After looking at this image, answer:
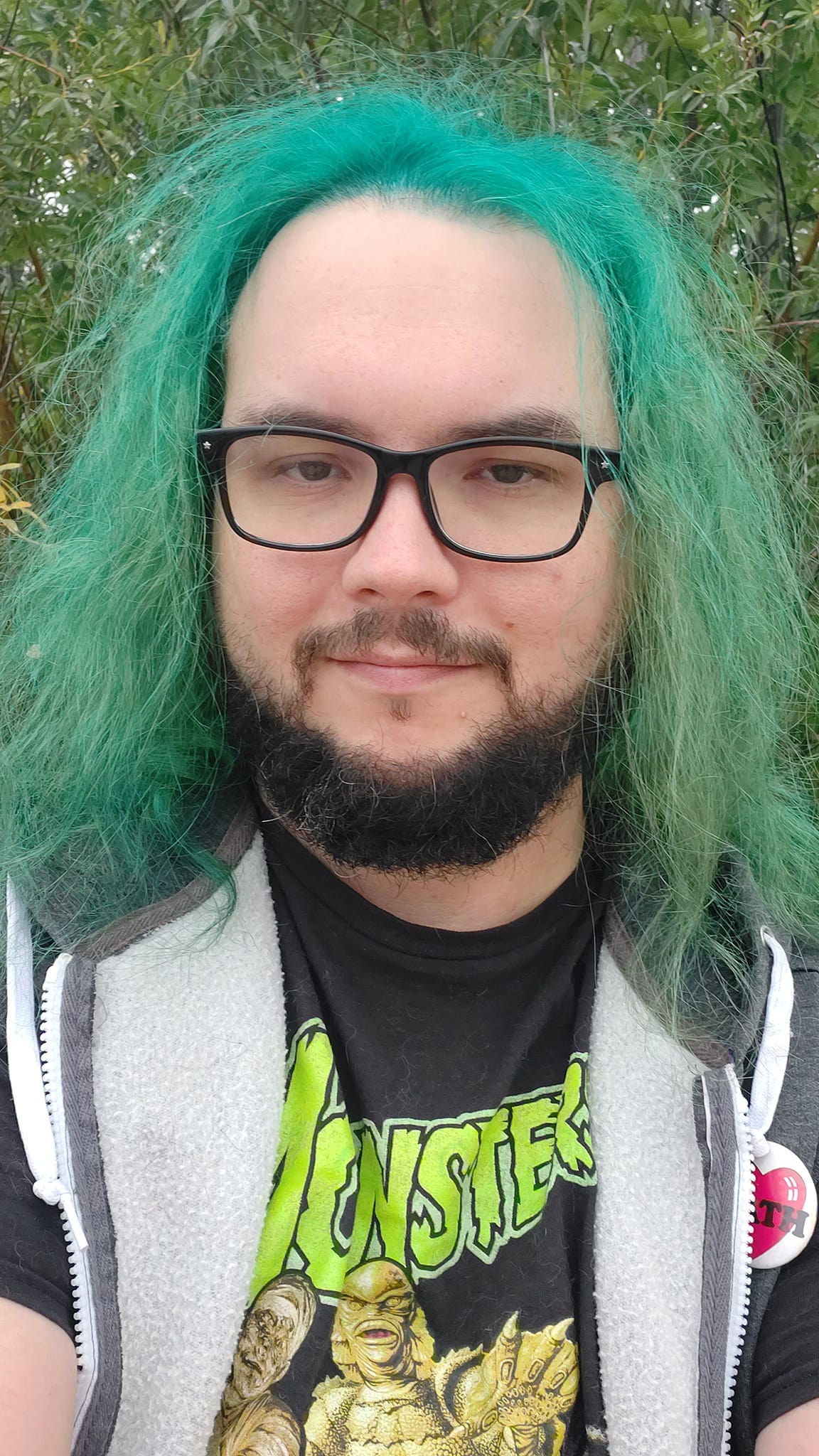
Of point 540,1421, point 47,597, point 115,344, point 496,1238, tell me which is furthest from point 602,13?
point 540,1421

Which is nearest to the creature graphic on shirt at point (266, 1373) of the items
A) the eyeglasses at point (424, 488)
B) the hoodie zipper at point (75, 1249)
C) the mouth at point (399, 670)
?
the hoodie zipper at point (75, 1249)

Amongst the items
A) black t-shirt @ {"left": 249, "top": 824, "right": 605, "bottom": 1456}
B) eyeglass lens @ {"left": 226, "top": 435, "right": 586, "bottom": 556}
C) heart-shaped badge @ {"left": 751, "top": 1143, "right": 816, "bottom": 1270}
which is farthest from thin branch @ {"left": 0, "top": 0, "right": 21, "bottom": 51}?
heart-shaped badge @ {"left": 751, "top": 1143, "right": 816, "bottom": 1270}

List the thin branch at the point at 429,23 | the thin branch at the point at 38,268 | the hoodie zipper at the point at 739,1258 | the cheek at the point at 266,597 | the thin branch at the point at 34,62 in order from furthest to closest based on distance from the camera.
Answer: the thin branch at the point at 38,268 → the thin branch at the point at 429,23 → the thin branch at the point at 34,62 → the cheek at the point at 266,597 → the hoodie zipper at the point at 739,1258

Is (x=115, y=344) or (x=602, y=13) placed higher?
(x=602, y=13)

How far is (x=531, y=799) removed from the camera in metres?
1.51

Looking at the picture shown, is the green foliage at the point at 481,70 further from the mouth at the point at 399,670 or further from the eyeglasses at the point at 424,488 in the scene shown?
the mouth at the point at 399,670

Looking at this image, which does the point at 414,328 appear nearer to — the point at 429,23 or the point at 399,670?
Answer: the point at 399,670

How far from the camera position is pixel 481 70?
1.88 meters

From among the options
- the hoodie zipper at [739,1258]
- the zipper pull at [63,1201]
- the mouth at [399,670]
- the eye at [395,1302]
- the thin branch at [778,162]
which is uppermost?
the thin branch at [778,162]

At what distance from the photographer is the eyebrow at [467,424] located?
139 cm

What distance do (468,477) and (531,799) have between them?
39 centimetres

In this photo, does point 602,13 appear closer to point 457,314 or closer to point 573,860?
point 457,314

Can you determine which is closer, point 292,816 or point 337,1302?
point 337,1302

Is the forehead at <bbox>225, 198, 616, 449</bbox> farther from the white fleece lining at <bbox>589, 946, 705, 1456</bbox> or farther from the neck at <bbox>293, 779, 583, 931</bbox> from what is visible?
the white fleece lining at <bbox>589, 946, 705, 1456</bbox>
